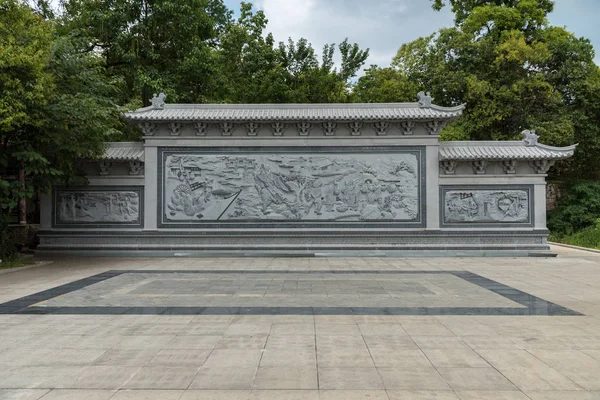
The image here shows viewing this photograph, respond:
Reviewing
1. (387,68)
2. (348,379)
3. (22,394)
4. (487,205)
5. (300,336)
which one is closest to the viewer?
(22,394)

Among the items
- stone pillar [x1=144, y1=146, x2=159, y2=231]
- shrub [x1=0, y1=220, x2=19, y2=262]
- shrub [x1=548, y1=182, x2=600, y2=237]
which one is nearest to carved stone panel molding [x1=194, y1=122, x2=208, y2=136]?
stone pillar [x1=144, y1=146, x2=159, y2=231]

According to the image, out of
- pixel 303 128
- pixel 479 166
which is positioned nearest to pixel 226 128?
pixel 303 128

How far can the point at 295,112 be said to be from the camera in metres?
13.8

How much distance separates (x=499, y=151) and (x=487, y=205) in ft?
5.41

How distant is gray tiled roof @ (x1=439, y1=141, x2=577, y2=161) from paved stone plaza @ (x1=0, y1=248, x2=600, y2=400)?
440cm

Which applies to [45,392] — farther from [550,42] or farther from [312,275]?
[550,42]

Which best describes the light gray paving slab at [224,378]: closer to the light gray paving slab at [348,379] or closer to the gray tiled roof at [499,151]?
the light gray paving slab at [348,379]

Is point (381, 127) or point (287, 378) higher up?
point (381, 127)

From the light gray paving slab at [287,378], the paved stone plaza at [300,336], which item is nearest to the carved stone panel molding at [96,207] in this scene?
the paved stone plaza at [300,336]

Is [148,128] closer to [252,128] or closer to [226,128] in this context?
[226,128]

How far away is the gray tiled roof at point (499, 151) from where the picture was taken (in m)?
13.2

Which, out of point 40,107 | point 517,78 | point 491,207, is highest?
point 517,78

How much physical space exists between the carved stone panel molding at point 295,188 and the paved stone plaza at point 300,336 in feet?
12.6

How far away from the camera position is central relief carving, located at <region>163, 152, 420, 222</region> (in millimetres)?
13555
